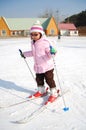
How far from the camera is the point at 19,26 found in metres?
50.9

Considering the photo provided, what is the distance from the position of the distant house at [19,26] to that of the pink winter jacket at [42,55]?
4628 centimetres

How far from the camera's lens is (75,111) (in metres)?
3.48

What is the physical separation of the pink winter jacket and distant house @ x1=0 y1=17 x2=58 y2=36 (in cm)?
4628

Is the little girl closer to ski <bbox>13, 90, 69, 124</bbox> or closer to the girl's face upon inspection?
the girl's face

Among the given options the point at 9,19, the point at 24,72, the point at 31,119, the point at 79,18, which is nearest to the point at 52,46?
the point at 31,119

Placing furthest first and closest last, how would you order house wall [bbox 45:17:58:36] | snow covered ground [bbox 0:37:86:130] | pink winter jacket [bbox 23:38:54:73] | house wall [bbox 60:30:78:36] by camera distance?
house wall [bbox 60:30:78:36]
house wall [bbox 45:17:58:36]
pink winter jacket [bbox 23:38:54:73]
snow covered ground [bbox 0:37:86:130]

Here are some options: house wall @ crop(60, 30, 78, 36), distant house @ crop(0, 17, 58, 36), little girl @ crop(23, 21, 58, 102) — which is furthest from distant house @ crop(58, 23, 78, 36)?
little girl @ crop(23, 21, 58, 102)

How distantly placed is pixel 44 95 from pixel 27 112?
32.0 inches

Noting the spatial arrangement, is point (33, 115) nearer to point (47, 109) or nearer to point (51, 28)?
point (47, 109)

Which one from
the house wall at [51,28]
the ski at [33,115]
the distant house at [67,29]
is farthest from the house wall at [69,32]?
the ski at [33,115]

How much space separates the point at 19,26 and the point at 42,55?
4813cm

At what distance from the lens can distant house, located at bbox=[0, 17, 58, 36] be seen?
50.4 meters

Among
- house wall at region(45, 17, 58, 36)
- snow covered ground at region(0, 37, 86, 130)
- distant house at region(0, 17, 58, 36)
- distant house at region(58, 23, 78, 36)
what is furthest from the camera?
distant house at region(58, 23, 78, 36)

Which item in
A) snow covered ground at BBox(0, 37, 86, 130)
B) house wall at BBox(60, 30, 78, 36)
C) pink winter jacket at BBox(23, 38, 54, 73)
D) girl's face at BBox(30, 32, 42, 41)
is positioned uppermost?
girl's face at BBox(30, 32, 42, 41)
